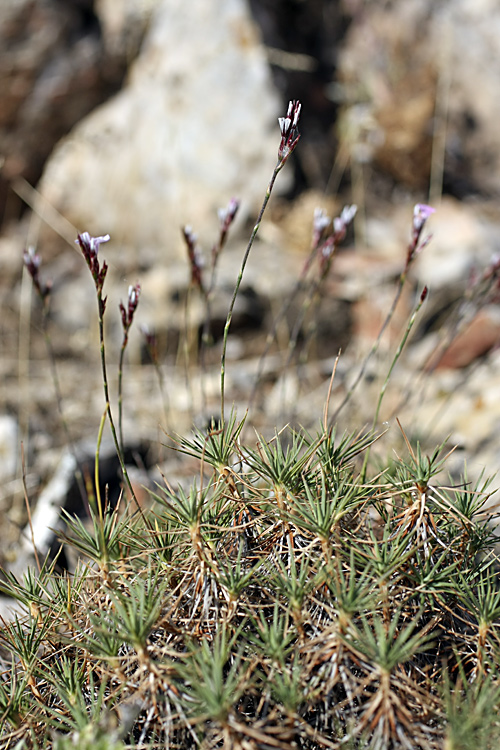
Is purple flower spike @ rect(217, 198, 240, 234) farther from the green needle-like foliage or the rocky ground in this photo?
the rocky ground

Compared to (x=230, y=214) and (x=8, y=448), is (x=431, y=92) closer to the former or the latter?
(x=230, y=214)

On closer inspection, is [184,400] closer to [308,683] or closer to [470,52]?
[308,683]

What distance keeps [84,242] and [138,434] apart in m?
2.30

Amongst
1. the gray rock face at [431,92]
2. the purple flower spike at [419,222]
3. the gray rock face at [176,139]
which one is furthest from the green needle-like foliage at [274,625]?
the gray rock face at [431,92]

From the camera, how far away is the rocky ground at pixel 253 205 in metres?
4.40

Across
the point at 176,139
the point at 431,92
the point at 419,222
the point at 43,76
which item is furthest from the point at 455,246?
the point at 43,76

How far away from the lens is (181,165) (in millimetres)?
5383

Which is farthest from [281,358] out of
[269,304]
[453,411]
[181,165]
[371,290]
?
[181,165]

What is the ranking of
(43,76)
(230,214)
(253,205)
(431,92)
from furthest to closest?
(431,92) < (43,76) < (253,205) < (230,214)

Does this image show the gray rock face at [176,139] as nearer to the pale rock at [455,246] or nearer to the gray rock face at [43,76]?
the gray rock face at [43,76]

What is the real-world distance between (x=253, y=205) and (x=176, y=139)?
3.32 feet

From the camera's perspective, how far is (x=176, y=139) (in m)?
5.51

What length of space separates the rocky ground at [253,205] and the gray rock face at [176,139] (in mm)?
18

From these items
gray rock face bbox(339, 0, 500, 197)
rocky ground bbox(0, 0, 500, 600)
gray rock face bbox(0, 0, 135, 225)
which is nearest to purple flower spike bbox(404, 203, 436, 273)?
rocky ground bbox(0, 0, 500, 600)
